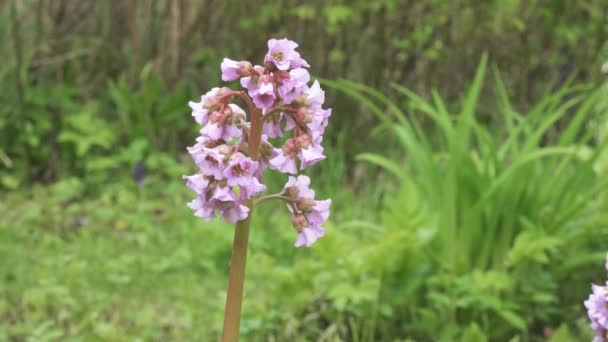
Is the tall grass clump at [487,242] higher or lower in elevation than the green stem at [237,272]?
higher

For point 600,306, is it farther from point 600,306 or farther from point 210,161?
point 210,161

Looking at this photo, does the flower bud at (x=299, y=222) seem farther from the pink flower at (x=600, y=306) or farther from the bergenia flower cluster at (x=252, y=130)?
the pink flower at (x=600, y=306)

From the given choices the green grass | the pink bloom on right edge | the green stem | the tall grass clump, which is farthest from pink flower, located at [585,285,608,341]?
the green grass

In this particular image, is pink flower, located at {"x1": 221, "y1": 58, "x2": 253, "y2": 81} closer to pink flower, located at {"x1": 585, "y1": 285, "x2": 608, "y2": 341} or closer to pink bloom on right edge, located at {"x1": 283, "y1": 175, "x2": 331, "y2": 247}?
pink bloom on right edge, located at {"x1": 283, "y1": 175, "x2": 331, "y2": 247}

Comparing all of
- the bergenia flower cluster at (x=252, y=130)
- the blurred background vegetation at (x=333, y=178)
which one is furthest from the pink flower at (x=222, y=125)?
the blurred background vegetation at (x=333, y=178)

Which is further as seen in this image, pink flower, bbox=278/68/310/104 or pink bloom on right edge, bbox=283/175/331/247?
pink bloom on right edge, bbox=283/175/331/247

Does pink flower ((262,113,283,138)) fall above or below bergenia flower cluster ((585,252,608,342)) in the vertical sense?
above

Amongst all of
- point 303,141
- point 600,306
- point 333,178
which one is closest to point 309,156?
point 303,141

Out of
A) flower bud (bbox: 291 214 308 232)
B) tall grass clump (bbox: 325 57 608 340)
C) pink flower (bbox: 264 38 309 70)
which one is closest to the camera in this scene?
pink flower (bbox: 264 38 309 70)

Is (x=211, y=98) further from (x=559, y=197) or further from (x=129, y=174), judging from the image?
(x=129, y=174)
